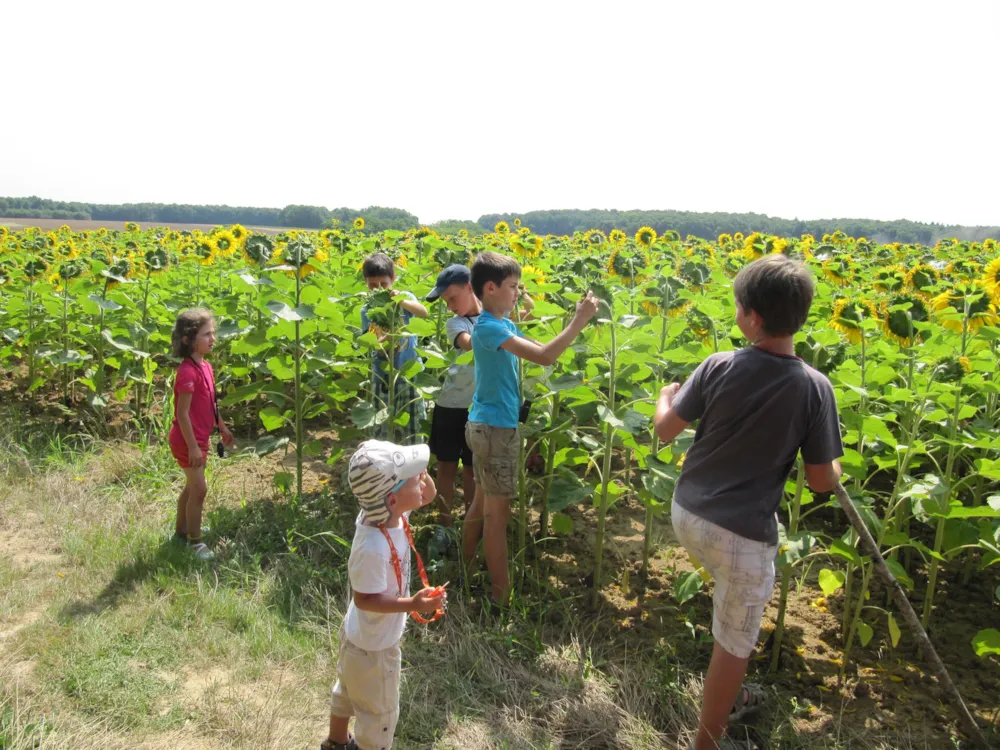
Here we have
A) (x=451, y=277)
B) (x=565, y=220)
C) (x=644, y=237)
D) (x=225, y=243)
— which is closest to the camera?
(x=451, y=277)

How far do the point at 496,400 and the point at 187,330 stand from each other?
1.55m

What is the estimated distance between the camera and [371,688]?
6.57ft

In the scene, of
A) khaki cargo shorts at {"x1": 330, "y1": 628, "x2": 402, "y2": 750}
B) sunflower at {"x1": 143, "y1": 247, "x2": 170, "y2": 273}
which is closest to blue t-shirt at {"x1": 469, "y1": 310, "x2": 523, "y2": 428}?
khaki cargo shorts at {"x1": 330, "y1": 628, "x2": 402, "y2": 750}

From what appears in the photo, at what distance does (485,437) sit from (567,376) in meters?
0.38

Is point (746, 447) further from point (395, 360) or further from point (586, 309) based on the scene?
point (395, 360)

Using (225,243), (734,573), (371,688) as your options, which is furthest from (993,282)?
(225,243)

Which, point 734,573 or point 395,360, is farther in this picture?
point 395,360

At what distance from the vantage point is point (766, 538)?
2.01 meters

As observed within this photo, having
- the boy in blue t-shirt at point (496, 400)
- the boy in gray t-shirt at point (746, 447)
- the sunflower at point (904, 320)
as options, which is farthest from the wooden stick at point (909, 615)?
the boy in blue t-shirt at point (496, 400)

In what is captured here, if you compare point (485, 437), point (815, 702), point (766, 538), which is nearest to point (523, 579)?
point (485, 437)

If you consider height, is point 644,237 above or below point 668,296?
above

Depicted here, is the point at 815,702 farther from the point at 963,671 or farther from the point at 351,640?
the point at 351,640

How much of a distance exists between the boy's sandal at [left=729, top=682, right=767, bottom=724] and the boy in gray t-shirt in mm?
262

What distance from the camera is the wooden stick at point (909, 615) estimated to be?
2035 mm
